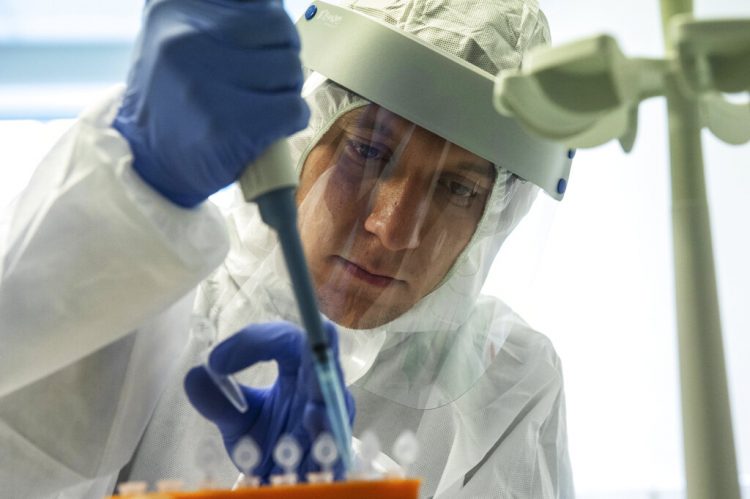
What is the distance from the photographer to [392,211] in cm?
88

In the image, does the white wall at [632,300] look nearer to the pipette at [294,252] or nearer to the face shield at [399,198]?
A: the face shield at [399,198]

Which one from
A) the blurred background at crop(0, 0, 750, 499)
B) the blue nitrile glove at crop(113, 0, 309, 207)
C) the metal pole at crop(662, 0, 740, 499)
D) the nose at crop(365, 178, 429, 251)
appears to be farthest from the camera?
the blurred background at crop(0, 0, 750, 499)

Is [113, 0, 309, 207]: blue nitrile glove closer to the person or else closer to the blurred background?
the person

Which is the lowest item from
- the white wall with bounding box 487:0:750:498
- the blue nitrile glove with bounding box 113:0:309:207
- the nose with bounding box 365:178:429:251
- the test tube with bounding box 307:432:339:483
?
the white wall with bounding box 487:0:750:498

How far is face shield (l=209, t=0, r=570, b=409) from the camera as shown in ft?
2.91

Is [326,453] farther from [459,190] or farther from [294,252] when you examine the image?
[459,190]

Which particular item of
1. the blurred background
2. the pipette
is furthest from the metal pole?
the blurred background

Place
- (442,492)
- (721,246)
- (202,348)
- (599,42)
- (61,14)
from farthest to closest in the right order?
(61,14) → (721,246) → (442,492) → (202,348) → (599,42)

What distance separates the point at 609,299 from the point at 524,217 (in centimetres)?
102

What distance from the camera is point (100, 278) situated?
0.72 m

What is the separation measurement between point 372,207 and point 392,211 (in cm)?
2

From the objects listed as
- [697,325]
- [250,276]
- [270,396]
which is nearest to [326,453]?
[270,396]

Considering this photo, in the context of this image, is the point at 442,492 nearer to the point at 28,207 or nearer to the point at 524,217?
the point at 524,217

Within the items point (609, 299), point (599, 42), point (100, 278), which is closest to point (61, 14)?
point (609, 299)
